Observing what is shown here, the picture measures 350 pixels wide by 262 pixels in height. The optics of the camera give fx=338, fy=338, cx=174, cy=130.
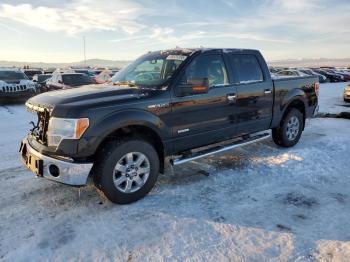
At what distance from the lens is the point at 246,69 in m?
5.71

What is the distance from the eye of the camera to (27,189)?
4613mm

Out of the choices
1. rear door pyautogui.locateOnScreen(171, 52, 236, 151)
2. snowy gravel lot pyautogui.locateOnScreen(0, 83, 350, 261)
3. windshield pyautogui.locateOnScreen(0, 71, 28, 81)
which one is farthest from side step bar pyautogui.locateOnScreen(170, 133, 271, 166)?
windshield pyautogui.locateOnScreen(0, 71, 28, 81)

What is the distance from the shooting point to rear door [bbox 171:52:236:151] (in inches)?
182

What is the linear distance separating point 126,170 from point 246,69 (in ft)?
9.34

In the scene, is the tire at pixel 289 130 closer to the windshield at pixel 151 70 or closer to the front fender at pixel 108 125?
the windshield at pixel 151 70

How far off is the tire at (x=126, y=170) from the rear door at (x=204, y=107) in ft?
1.90

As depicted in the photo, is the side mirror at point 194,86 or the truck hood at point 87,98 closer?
the truck hood at point 87,98

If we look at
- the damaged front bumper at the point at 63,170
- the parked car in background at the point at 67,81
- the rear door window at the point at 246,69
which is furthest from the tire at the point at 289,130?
the parked car in background at the point at 67,81

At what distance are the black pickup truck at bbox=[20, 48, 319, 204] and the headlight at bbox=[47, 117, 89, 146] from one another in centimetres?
1

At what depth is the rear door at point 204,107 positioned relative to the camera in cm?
462

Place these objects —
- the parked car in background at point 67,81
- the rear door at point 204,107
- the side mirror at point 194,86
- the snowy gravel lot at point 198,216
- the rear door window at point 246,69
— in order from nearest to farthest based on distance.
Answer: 1. the snowy gravel lot at point 198,216
2. the side mirror at point 194,86
3. the rear door at point 204,107
4. the rear door window at point 246,69
5. the parked car in background at point 67,81

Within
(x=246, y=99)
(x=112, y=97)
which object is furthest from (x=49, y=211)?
(x=246, y=99)

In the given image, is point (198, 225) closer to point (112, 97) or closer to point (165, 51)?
point (112, 97)

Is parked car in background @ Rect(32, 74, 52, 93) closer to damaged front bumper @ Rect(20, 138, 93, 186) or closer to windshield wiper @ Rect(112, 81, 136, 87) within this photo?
windshield wiper @ Rect(112, 81, 136, 87)
